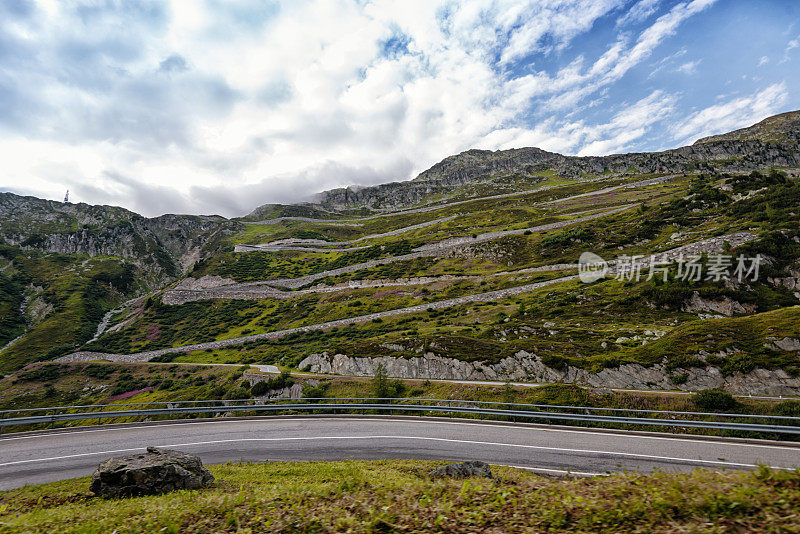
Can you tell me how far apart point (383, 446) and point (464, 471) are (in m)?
7.32

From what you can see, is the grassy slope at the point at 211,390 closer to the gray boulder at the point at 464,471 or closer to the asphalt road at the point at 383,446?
the asphalt road at the point at 383,446

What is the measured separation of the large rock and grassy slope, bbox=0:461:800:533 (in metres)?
0.75

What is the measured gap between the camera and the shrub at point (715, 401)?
57.2 feet

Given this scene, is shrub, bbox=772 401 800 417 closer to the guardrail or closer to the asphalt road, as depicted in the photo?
the guardrail

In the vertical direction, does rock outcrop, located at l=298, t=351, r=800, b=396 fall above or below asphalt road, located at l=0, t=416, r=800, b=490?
above

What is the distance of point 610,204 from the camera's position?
410 ft

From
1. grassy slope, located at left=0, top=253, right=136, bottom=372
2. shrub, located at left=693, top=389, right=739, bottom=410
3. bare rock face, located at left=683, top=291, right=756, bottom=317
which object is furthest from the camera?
grassy slope, located at left=0, top=253, right=136, bottom=372

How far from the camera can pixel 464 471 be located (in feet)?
34.2

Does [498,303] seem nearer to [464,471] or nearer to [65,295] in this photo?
[464,471]

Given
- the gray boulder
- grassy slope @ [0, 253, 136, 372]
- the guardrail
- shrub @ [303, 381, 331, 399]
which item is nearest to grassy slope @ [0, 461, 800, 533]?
the gray boulder

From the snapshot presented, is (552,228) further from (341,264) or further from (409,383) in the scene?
(409,383)

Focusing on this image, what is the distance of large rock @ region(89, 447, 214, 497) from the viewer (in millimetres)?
9883

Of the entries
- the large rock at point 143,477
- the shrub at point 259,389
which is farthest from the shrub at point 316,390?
the large rock at point 143,477

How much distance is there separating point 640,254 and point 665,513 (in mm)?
70064
